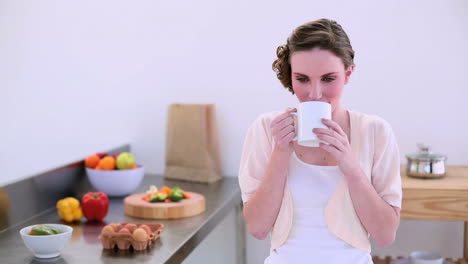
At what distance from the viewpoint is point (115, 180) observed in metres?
2.36

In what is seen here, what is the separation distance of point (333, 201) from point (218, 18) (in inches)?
56.5

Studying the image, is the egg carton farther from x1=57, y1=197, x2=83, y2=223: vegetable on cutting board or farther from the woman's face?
the woman's face

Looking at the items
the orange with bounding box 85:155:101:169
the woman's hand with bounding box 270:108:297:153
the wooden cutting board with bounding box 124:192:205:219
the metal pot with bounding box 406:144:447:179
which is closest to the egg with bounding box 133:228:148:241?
the wooden cutting board with bounding box 124:192:205:219

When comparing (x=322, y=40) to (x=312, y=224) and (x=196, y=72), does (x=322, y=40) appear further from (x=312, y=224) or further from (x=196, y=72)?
(x=196, y=72)

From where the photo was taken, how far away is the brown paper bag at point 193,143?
2586mm

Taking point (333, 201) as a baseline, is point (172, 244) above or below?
below

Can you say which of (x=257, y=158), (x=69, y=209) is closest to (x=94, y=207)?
(x=69, y=209)

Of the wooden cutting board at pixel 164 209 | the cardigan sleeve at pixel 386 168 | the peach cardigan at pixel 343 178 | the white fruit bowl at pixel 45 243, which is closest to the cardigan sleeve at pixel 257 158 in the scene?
the peach cardigan at pixel 343 178

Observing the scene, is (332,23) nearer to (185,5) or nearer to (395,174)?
(395,174)

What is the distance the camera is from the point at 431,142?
2.48m

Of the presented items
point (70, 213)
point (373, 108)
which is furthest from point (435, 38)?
point (70, 213)

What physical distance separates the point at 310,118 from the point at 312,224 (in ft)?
0.93

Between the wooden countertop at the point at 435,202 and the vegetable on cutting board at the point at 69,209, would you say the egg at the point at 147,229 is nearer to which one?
the vegetable on cutting board at the point at 69,209

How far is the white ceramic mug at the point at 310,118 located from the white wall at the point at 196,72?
4.12 ft
